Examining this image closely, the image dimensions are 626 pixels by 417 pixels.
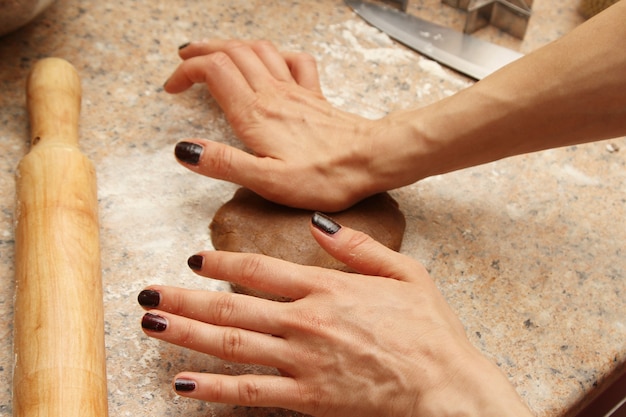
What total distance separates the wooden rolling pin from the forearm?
17.3 inches

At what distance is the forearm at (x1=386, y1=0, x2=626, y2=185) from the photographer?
0.83 m

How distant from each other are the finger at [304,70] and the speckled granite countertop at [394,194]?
0.26ft

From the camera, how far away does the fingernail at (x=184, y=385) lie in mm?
711

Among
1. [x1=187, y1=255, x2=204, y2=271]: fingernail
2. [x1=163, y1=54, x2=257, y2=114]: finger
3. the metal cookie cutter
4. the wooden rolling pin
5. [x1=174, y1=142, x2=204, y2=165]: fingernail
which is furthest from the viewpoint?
the metal cookie cutter

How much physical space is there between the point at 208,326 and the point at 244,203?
0.25 m

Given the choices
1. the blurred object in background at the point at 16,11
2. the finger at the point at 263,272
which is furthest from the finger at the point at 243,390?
the blurred object in background at the point at 16,11

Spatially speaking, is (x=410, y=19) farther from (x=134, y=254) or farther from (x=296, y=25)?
(x=134, y=254)

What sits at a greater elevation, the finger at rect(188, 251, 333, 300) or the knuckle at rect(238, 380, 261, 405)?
the finger at rect(188, 251, 333, 300)

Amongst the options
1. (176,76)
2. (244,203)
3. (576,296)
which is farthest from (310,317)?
(176,76)

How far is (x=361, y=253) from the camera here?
78cm

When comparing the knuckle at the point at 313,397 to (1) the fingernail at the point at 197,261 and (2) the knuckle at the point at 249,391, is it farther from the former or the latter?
(1) the fingernail at the point at 197,261

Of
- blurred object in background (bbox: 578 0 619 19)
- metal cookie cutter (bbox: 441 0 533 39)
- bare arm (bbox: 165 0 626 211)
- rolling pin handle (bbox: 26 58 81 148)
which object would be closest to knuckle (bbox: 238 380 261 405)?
bare arm (bbox: 165 0 626 211)

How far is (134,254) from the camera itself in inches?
35.8

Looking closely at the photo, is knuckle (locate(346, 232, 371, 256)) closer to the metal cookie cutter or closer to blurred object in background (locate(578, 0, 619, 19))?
the metal cookie cutter
